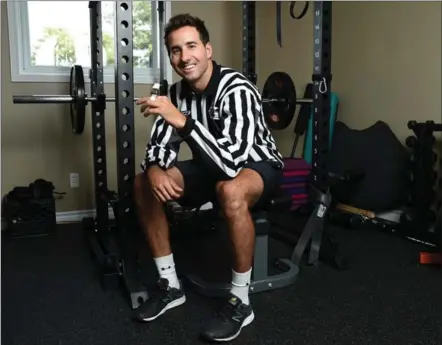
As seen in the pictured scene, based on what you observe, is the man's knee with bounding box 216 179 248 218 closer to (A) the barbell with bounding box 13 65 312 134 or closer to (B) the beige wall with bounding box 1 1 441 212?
(A) the barbell with bounding box 13 65 312 134

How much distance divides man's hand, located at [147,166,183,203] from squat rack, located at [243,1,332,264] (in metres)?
0.89

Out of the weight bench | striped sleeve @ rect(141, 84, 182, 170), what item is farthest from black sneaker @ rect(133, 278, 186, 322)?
striped sleeve @ rect(141, 84, 182, 170)

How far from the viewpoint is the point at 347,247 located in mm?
2490

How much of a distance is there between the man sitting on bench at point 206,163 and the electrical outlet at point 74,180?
4.86ft

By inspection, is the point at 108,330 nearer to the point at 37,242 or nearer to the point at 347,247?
the point at 37,242

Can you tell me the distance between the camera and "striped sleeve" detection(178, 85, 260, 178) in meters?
1.49

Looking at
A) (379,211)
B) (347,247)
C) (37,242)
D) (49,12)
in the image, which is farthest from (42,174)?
(379,211)

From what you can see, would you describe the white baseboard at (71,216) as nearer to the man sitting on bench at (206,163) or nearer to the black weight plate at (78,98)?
the black weight plate at (78,98)

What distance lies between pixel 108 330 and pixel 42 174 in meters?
1.75

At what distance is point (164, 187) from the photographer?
5.15 feet

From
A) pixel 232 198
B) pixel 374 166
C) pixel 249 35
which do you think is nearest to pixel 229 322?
pixel 232 198

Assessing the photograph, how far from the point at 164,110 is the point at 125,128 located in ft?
1.29

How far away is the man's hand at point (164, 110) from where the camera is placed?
57.8 inches

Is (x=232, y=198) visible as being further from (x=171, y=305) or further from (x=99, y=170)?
(x=99, y=170)
